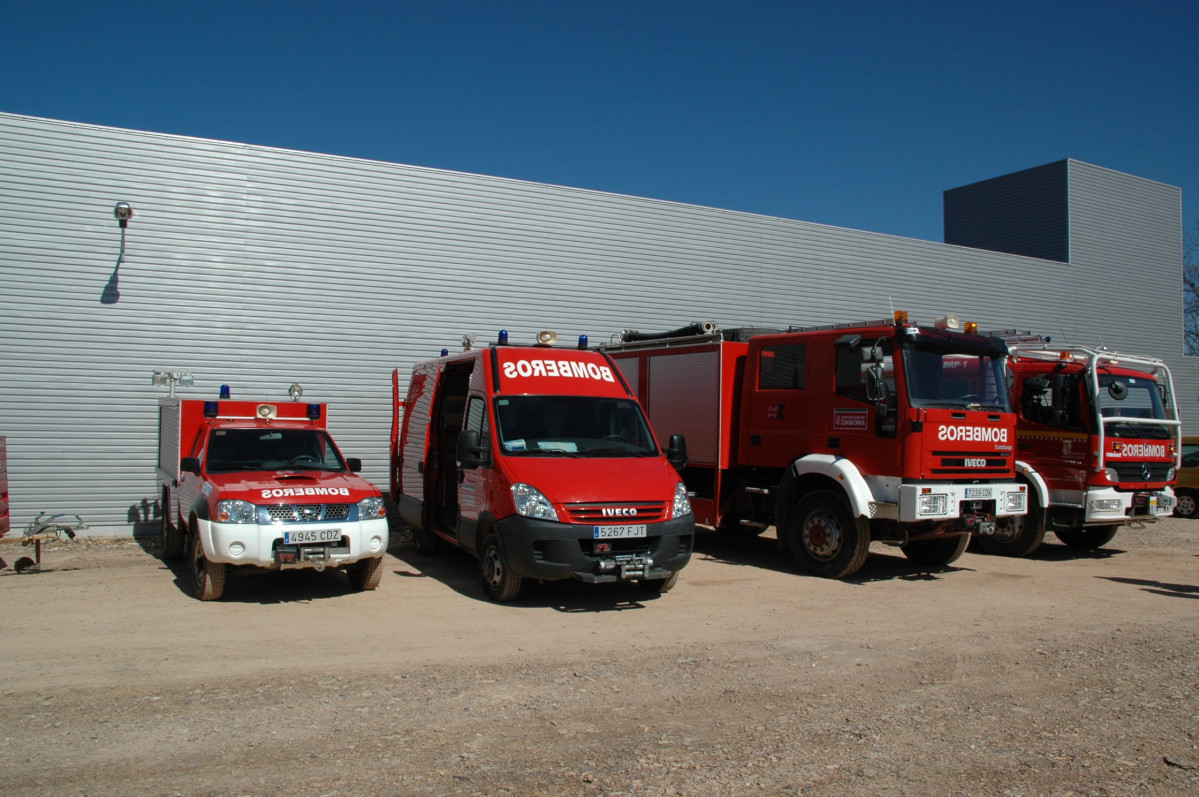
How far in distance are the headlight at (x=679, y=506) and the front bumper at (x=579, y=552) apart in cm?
19

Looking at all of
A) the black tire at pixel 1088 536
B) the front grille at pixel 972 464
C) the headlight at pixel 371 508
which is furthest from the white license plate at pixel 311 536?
the black tire at pixel 1088 536

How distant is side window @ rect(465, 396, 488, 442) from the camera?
356 inches


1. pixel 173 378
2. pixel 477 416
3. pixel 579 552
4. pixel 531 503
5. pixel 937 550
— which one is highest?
pixel 173 378

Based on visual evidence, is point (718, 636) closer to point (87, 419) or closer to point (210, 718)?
point (210, 718)

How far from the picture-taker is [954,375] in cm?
983

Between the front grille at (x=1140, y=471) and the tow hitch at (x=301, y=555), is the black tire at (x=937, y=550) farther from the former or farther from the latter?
the tow hitch at (x=301, y=555)

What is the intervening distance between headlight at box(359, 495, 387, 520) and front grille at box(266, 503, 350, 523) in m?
0.13

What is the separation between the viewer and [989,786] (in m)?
4.31

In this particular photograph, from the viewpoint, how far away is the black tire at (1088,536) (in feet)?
41.8

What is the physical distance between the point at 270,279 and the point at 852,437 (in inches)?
368

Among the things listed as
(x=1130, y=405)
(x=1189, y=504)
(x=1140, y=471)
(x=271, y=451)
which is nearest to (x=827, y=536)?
(x=1140, y=471)

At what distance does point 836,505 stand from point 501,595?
393 centimetres

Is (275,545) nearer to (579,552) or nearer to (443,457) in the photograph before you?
(579,552)

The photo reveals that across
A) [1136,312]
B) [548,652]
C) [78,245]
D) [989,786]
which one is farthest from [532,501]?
[1136,312]
